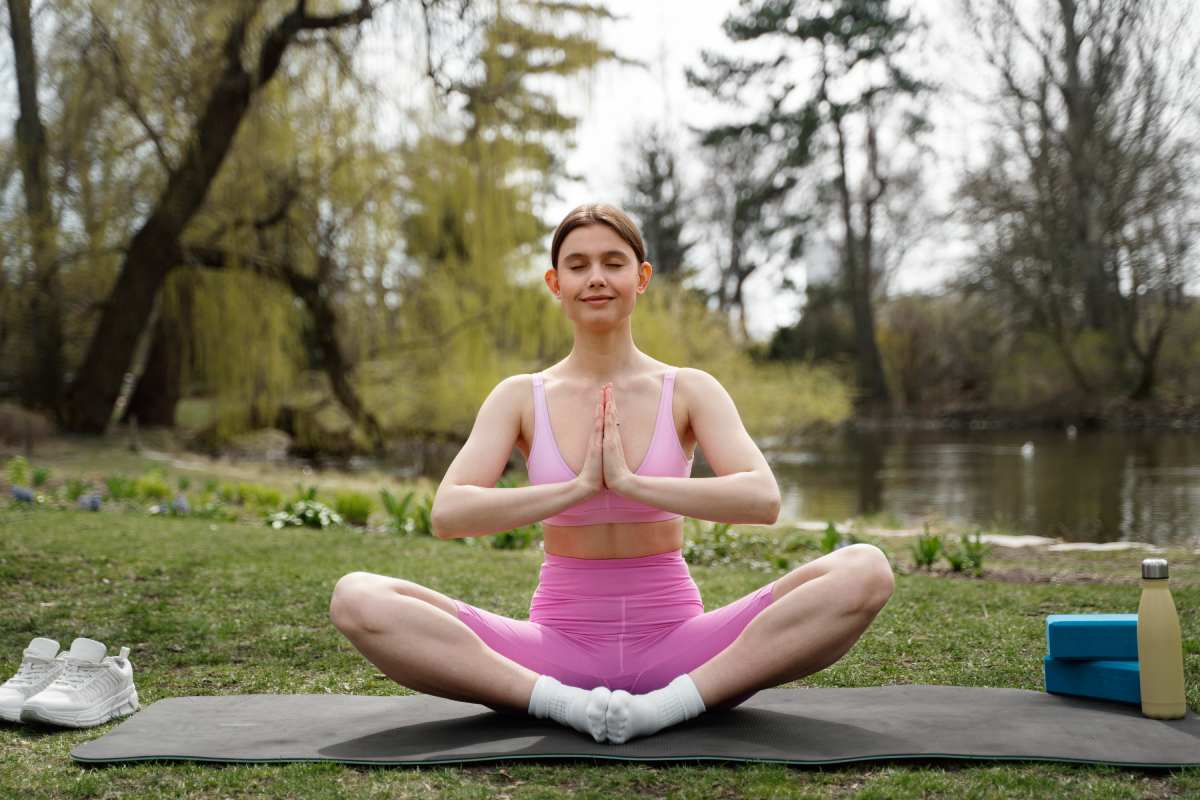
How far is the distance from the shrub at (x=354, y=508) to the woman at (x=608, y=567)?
429cm

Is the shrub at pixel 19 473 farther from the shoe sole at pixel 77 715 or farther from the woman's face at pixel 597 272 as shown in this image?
the woman's face at pixel 597 272

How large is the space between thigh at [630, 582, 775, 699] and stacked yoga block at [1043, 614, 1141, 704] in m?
0.79

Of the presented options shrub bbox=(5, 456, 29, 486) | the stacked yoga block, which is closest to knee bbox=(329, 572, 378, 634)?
the stacked yoga block

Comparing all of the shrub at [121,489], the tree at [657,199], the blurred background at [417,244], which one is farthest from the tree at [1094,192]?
the shrub at [121,489]

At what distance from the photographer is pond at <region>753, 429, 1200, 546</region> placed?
28.7 ft

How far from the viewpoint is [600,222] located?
2727 mm

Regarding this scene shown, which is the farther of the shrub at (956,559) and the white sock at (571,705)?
the shrub at (956,559)

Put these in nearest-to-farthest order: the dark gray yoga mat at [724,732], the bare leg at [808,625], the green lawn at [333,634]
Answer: the green lawn at [333,634]
the dark gray yoga mat at [724,732]
the bare leg at [808,625]

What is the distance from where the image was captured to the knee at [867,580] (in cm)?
240

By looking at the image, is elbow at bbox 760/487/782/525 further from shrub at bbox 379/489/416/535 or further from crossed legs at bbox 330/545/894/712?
shrub at bbox 379/489/416/535

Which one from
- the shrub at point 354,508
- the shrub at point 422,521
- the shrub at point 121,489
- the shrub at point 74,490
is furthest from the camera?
the shrub at point 121,489

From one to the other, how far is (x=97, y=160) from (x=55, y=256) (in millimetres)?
1103

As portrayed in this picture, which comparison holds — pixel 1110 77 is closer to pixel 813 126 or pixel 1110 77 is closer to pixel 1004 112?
pixel 1004 112

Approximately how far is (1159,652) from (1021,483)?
972 cm
